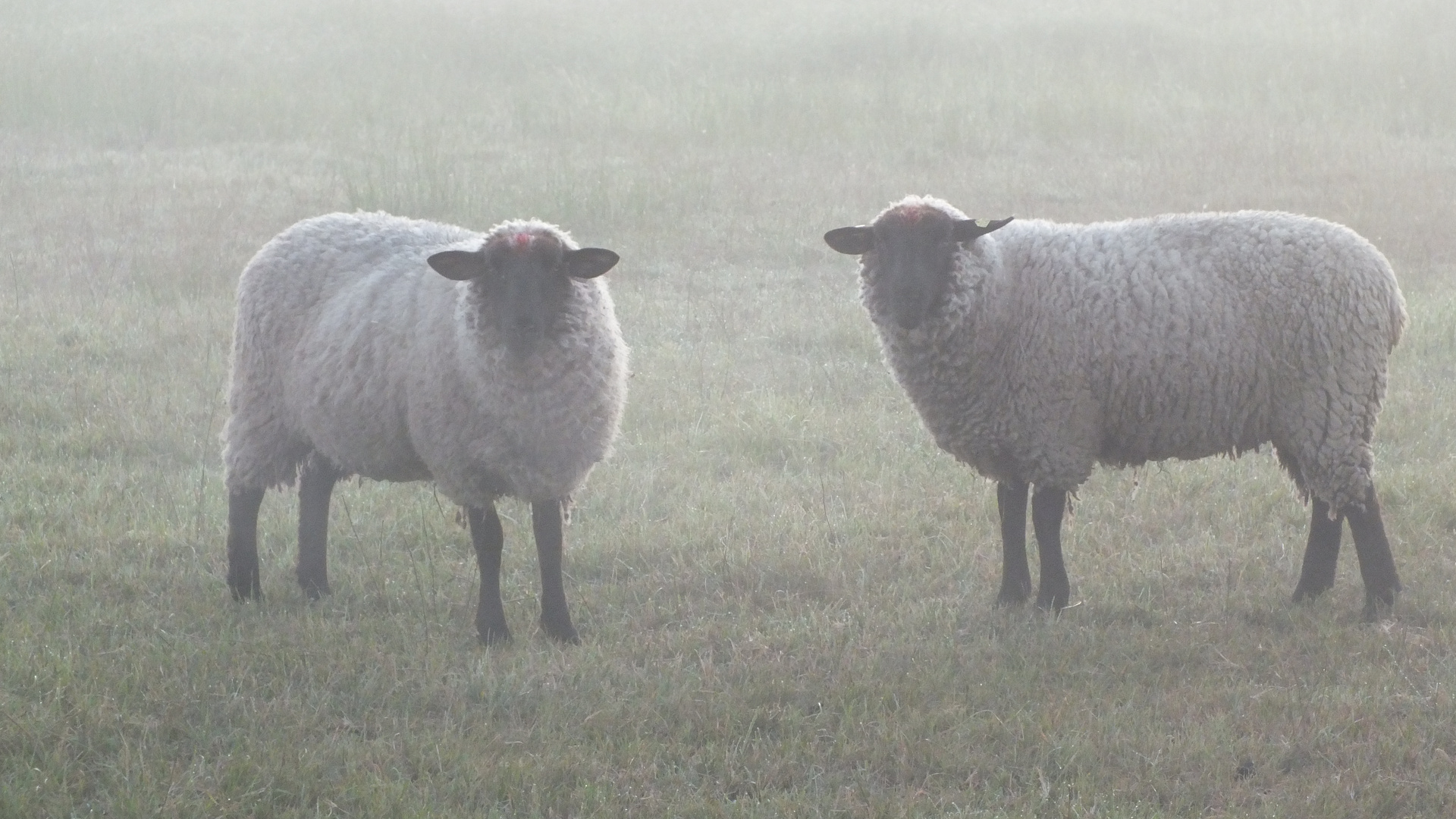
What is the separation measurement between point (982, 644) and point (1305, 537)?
6.96ft

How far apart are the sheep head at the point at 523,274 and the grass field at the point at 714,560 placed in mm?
1248

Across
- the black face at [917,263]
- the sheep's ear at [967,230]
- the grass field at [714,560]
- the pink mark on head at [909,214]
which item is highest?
the pink mark on head at [909,214]

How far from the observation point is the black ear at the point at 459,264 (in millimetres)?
5184

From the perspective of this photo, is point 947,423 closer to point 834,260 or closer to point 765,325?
point 765,325

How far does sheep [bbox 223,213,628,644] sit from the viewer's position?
207 inches

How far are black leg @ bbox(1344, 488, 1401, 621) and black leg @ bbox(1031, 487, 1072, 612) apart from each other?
1.16 m

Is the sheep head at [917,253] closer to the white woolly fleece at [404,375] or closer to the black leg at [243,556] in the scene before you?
the white woolly fleece at [404,375]

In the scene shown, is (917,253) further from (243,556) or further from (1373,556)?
(243,556)

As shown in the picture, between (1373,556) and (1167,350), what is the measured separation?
120 centimetres

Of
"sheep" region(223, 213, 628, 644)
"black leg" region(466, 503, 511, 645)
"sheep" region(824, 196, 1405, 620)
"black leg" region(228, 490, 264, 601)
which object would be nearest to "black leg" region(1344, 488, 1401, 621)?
"sheep" region(824, 196, 1405, 620)

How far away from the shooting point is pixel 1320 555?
5.68 metres

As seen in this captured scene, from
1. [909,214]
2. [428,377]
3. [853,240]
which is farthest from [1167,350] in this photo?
[428,377]

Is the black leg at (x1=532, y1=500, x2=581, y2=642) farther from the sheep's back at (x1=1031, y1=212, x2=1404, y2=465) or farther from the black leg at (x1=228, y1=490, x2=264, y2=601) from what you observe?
the sheep's back at (x1=1031, y1=212, x2=1404, y2=465)

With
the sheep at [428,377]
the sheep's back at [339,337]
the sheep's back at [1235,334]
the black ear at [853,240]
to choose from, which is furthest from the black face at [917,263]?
the sheep's back at [339,337]
